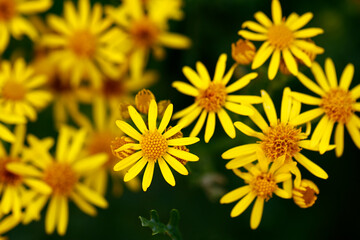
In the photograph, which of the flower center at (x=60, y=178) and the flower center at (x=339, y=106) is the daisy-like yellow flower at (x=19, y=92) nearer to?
the flower center at (x=60, y=178)

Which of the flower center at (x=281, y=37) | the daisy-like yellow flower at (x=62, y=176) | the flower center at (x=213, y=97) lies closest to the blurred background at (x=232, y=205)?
the daisy-like yellow flower at (x=62, y=176)

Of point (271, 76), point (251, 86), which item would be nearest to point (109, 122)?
point (251, 86)

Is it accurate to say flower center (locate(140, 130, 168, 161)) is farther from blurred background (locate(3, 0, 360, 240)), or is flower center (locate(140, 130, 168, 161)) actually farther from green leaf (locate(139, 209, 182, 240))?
blurred background (locate(3, 0, 360, 240))

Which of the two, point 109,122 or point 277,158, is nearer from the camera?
point 277,158

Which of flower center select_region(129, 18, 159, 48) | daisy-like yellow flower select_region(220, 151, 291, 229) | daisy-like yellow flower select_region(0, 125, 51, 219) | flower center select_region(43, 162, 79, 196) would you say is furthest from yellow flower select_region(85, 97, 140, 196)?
daisy-like yellow flower select_region(220, 151, 291, 229)

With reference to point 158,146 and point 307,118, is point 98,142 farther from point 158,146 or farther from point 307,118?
point 307,118
